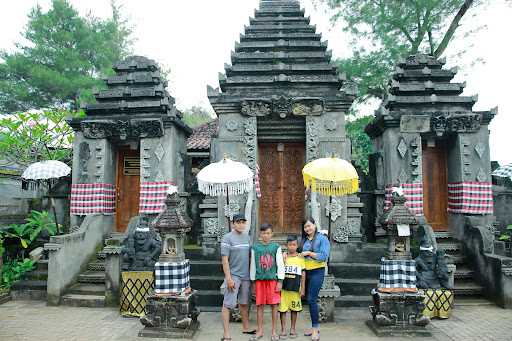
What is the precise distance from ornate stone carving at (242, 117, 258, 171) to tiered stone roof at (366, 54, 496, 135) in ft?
11.3

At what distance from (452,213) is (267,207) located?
191 inches

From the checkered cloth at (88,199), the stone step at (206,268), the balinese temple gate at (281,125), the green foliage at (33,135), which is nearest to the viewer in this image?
the stone step at (206,268)

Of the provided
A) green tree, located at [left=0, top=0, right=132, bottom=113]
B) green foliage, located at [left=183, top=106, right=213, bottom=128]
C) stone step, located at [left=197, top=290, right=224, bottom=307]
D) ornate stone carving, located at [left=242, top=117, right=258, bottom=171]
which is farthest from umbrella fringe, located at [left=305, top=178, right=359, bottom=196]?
green foliage, located at [left=183, top=106, right=213, bottom=128]

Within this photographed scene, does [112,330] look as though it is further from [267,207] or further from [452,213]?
[452,213]

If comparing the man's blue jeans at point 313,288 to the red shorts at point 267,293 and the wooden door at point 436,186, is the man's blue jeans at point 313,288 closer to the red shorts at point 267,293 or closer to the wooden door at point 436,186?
the red shorts at point 267,293

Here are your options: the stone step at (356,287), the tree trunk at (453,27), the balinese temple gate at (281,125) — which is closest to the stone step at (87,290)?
the balinese temple gate at (281,125)

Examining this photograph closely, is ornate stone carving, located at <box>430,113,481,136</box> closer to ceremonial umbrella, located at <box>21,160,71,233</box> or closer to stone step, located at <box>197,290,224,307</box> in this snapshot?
stone step, located at <box>197,290,224,307</box>

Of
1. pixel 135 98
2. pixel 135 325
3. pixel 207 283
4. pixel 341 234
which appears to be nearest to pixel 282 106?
pixel 341 234

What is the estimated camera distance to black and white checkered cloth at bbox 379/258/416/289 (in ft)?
20.6

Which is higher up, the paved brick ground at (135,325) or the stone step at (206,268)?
the stone step at (206,268)

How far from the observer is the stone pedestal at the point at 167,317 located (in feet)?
19.7

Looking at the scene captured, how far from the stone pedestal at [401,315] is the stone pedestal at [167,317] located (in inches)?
120

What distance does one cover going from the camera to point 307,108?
9133 mm

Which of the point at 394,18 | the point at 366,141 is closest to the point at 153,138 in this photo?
the point at 394,18
